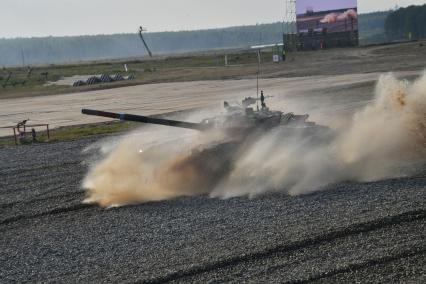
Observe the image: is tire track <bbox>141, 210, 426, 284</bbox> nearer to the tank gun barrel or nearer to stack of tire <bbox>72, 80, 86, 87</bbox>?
the tank gun barrel

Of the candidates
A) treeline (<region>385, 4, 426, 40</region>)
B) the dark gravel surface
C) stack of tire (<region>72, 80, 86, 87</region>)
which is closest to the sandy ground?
stack of tire (<region>72, 80, 86, 87</region>)

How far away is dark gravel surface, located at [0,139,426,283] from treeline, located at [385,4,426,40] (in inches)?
5008

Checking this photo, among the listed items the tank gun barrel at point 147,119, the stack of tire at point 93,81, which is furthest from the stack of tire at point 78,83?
the tank gun barrel at point 147,119

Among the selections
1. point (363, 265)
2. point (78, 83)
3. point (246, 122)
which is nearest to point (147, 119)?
point (246, 122)

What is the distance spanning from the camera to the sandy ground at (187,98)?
141ft

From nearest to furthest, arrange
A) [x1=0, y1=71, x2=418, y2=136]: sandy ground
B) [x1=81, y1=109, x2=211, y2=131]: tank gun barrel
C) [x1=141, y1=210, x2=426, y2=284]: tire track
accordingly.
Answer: [x1=141, y1=210, x2=426, y2=284]: tire track, [x1=81, y1=109, x2=211, y2=131]: tank gun barrel, [x1=0, y1=71, x2=418, y2=136]: sandy ground

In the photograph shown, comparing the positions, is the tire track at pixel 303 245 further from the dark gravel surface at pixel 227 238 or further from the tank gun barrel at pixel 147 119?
the tank gun barrel at pixel 147 119

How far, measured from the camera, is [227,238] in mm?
14812

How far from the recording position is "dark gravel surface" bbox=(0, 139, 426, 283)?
12.8m

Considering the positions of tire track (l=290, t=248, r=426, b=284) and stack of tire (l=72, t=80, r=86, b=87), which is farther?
stack of tire (l=72, t=80, r=86, b=87)

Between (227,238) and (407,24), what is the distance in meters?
150

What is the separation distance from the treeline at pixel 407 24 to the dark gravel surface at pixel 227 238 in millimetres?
127213

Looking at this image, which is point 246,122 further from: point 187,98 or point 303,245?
point 187,98

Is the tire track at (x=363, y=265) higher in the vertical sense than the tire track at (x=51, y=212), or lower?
higher
